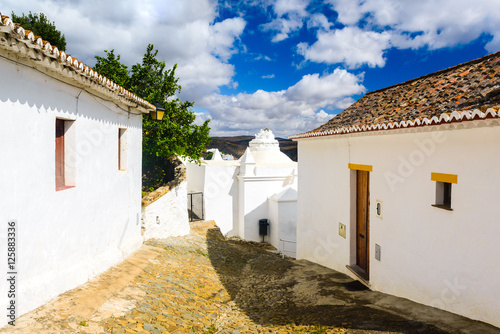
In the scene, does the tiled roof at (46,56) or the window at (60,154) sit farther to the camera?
the window at (60,154)

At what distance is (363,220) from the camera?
775 centimetres

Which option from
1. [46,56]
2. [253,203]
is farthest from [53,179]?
[253,203]

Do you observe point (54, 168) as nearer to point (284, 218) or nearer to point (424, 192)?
point (424, 192)

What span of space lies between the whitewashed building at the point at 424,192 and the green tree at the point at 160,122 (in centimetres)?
626

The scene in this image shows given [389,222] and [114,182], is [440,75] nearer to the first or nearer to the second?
[389,222]

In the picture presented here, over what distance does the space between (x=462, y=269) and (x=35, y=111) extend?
627 centimetres

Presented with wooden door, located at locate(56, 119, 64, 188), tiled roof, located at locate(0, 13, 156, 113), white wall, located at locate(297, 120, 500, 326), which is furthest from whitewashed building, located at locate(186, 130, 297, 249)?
wooden door, located at locate(56, 119, 64, 188)

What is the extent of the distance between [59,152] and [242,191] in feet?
38.4

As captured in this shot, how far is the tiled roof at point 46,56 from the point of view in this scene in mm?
3521

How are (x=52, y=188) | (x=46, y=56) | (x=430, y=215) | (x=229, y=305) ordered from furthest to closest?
1. (x=229, y=305)
2. (x=430, y=215)
3. (x=52, y=188)
4. (x=46, y=56)

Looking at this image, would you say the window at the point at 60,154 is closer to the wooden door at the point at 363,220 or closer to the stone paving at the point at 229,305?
the stone paving at the point at 229,305

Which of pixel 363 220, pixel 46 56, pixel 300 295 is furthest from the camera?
pixel 363 220

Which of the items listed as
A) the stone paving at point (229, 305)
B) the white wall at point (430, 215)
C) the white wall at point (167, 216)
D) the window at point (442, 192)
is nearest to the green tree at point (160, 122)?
the white wall at point (167, 216)

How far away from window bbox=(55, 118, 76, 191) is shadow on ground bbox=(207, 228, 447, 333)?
4.00 m
